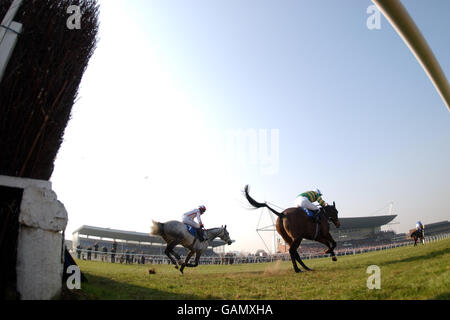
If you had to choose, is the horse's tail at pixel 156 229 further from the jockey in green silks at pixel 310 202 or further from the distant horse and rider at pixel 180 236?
the jockey in green silks at pixel 310 202

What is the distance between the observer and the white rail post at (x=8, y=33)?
308cm

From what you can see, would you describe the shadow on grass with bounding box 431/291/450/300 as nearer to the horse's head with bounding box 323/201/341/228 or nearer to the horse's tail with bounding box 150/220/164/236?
the horse's head with bounding box 323/201/341/228

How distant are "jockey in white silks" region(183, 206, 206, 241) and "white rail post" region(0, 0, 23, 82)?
734 cm

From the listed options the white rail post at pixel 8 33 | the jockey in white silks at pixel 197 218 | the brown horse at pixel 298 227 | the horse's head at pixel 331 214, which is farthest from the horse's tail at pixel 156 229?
the white rail post at pixel 8 33

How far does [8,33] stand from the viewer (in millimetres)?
3191

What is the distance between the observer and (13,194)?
3178 mm

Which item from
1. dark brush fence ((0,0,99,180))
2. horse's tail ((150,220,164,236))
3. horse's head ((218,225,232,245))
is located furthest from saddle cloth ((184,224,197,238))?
dark brush fence ((0,0,99,180))

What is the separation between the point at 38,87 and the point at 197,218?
7096 mm

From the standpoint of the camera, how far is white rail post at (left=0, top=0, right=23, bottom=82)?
10.1ft

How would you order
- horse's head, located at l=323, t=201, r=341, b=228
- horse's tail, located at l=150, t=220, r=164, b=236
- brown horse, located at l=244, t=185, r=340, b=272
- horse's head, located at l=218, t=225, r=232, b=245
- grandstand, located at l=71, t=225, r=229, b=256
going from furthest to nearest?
grandstand, located at l=71, t=225, r=229, b=256 < horse's head, located at l=218, t=225, r=232, b=245 < horse's tail, located at l=150, t=220, r=164, b=236 < horse's head, located at l=323, t=201, r=341, b=228 < brown horse, located at l=244, t=185, r=340, b=272

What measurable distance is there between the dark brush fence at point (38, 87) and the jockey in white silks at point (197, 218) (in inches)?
249

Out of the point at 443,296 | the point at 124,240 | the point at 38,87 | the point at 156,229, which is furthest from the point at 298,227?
the point at 124,240
